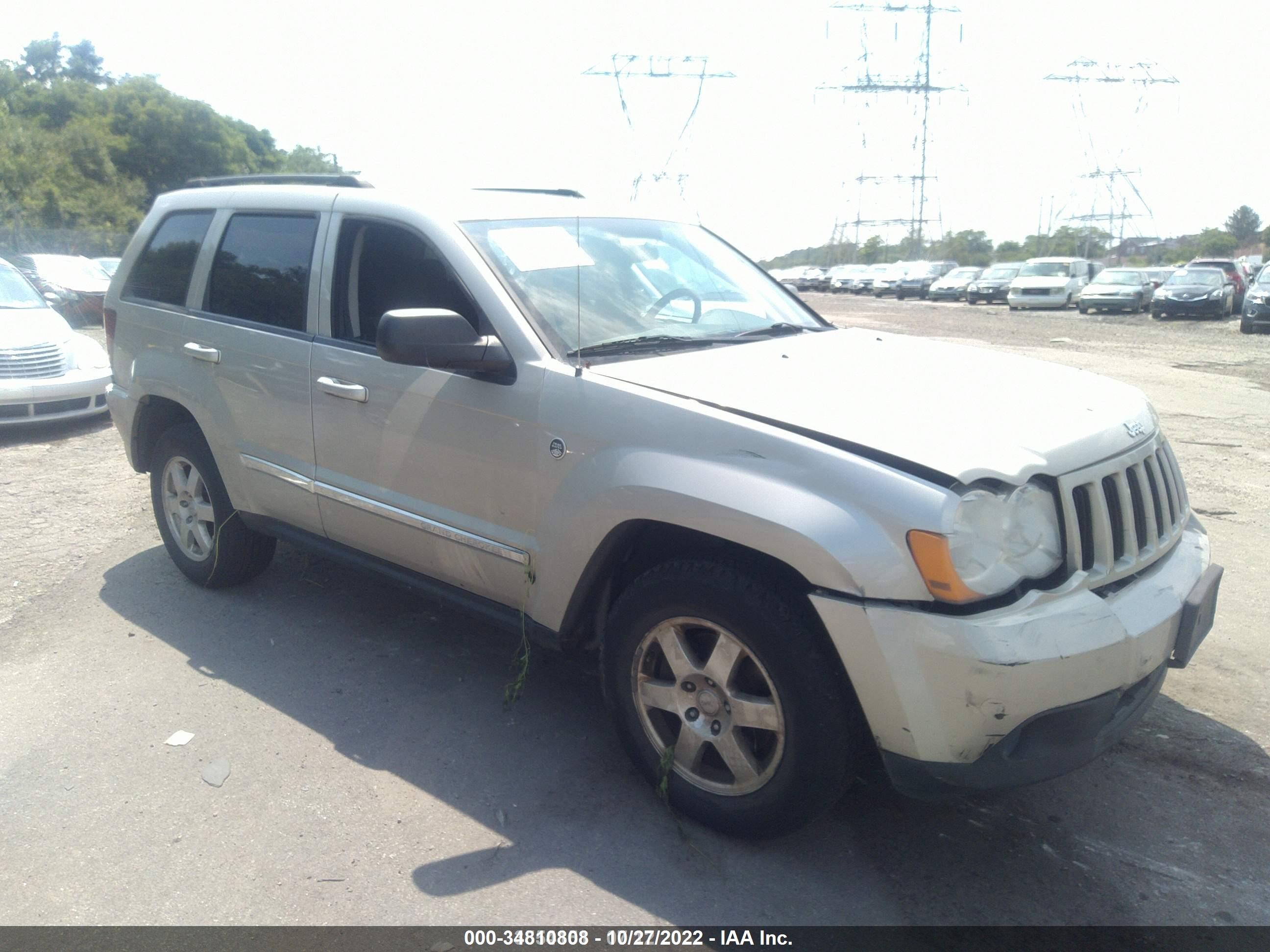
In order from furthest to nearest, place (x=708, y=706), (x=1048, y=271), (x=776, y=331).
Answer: (x=1048, y=271), (x=776, y=331), (x=708, y=706)

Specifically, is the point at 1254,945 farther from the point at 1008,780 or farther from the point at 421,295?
the point at 421,295

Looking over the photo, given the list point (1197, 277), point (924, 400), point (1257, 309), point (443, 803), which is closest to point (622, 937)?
point (443, 803)

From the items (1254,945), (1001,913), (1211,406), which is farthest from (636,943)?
(1211,406)

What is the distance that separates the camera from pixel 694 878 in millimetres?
2871

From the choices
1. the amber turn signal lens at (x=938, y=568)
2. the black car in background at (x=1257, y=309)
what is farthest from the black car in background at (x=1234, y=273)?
the amber turn signal lens at (x=938, y=568)

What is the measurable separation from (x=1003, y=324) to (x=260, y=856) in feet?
85.2

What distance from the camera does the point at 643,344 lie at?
→ 3518mm

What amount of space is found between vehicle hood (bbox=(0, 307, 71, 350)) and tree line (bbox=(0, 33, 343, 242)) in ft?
71.1

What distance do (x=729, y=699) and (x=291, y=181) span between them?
317 centimetres

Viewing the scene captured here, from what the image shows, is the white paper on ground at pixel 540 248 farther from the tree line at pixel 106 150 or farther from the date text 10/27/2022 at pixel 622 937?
the tree line at pixel 106 150

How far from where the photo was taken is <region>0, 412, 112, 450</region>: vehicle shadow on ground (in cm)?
902

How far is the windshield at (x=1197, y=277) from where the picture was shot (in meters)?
27.3

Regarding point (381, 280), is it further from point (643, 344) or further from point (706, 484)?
point (706, 484)

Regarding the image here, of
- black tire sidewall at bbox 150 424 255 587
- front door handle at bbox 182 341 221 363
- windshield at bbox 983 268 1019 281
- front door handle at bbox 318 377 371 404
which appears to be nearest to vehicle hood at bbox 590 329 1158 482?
front door handle at bbox 318 377 371 404
